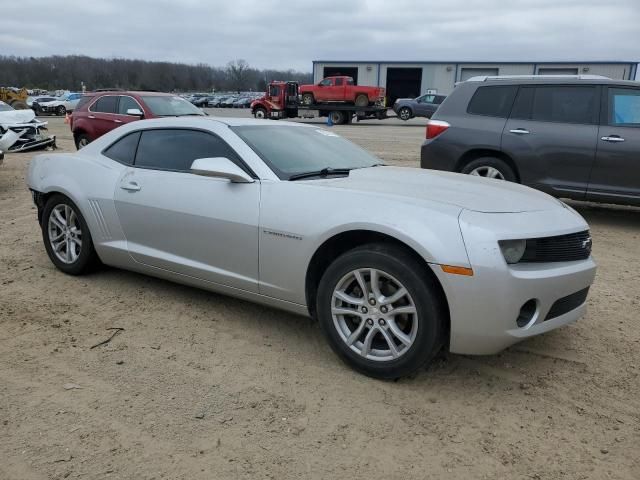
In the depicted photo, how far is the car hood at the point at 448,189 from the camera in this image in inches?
122

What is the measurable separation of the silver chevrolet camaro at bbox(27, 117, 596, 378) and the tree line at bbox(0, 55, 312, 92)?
3711 inches

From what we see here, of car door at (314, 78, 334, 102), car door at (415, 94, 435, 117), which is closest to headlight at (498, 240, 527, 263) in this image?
car door at (314, 78, 334, 102)

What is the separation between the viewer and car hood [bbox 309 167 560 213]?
3.09 metres

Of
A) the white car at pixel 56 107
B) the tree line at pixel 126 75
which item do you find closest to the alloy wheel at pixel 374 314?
the white car at pixel 56 107

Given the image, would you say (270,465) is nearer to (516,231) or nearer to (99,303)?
(516,231)

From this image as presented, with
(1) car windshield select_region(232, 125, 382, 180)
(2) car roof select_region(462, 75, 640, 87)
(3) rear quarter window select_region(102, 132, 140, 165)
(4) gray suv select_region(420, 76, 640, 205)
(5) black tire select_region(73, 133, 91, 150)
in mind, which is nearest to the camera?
(1) car windshield select_region(232, 125, 382, 180)

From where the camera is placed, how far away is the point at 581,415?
9.13 feet

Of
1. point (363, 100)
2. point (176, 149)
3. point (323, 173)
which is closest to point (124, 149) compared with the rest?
point (176, 149)

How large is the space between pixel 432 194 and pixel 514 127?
14.1 ft

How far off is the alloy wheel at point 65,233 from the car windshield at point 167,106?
7.45 metres

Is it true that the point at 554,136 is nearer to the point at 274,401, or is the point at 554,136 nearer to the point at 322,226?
the point at 322,226

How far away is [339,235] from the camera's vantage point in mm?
3143

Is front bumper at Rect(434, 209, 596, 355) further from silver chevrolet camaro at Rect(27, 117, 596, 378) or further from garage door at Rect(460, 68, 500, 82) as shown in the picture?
garage door at Rect(460, 68, 500, 82)

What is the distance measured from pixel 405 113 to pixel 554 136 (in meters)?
25.5
